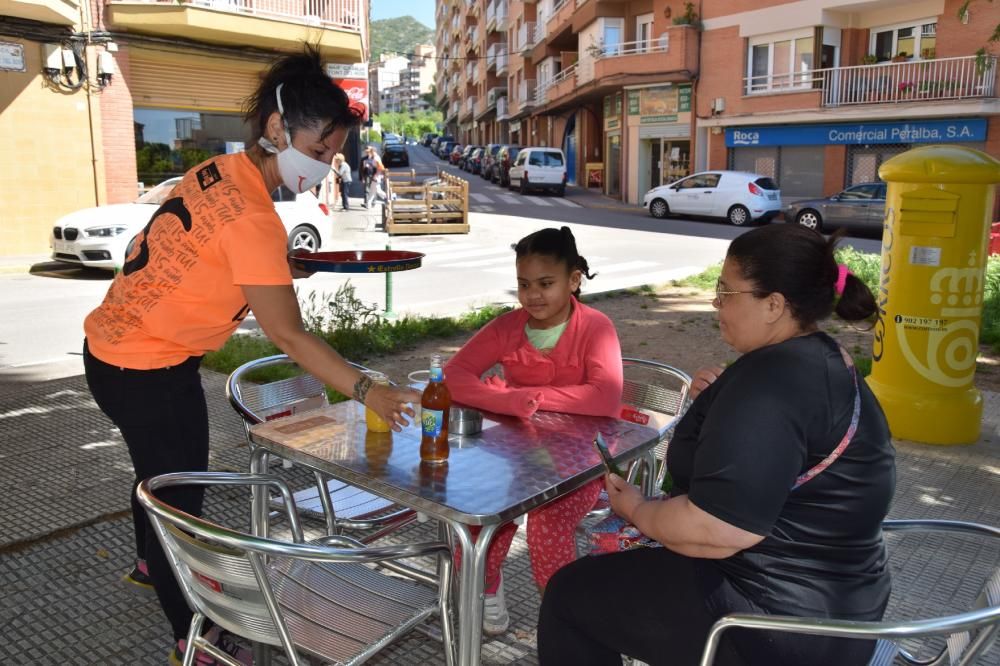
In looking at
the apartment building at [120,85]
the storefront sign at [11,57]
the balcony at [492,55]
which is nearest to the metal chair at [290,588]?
the apartment building at [120,85]

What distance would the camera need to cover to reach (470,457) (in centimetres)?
257

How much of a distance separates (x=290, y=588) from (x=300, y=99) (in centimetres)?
151

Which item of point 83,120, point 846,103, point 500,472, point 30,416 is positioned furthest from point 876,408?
point 846,103

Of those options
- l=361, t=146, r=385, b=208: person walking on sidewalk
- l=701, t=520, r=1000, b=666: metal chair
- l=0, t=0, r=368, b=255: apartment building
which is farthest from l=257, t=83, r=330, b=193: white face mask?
l=361, t=146, r=385, b=208: person walking on sidewalk

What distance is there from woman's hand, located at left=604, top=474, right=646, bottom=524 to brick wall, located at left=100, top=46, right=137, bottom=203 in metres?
17.2

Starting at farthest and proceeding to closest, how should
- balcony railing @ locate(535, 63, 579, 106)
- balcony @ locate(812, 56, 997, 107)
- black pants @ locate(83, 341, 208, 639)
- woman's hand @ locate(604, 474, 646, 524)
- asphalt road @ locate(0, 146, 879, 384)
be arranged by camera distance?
balcony railing @ locate(535, 63, 579, 106)
balcony @ locate(812, 56, 997, 107)
asphalt road @ locate(0, 146, 879, 384)
black pants @ locate(83, 341, 208, 639)
woman's hand @ locate(604, 474, 646, 524)

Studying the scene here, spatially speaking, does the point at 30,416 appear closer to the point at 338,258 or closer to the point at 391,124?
the point at 338,258

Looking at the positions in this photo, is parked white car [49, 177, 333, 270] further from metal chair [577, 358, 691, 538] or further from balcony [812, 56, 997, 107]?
balcony [812, 56, 997, 107]

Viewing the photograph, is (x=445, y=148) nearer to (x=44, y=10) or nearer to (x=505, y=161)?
(x=505, y=161)

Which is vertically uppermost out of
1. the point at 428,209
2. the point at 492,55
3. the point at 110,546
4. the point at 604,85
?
the point at 492,55

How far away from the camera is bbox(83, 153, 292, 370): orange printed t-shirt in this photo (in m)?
2.48

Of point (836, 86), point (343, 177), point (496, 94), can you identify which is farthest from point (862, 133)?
point (496, 94)

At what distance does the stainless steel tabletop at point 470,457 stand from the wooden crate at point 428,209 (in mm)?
16041

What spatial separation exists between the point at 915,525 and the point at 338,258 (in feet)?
7.52
